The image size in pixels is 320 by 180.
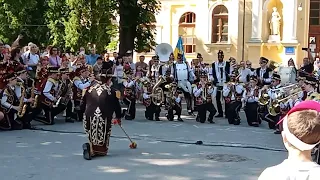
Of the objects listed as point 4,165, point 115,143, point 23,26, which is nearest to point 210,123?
point 115,143

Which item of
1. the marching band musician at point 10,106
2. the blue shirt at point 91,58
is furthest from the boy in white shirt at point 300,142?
the blue shirt at point 91,58

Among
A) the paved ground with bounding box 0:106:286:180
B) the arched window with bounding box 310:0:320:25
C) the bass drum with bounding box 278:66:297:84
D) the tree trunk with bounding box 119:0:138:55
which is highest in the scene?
the arched window with bounding box 310:0:320:25

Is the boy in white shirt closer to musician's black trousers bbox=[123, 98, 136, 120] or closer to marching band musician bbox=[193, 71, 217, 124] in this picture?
marching band musician bbox=[193, 71, 217, 124]

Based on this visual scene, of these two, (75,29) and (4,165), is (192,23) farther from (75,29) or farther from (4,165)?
(4,165)

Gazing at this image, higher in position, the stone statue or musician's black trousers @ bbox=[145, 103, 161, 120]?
the stone statue

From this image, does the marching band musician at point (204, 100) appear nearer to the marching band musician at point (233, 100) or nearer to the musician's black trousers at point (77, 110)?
the marching band musician at point (233, 100)

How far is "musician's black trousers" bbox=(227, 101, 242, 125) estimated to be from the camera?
1445cm

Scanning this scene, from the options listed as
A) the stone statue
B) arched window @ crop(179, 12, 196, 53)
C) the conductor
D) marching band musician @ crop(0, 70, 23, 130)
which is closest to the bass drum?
marching band musician @ crop(0, 70, 23, 130)

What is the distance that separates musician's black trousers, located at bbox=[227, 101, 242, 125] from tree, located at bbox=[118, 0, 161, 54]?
7637 mm

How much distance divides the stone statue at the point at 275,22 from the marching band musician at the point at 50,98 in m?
18.6

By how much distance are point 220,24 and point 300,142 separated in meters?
30.1

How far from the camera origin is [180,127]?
44.7 feet

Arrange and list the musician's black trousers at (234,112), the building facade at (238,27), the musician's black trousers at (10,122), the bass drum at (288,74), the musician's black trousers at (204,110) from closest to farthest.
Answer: the musician's black trousers at (10,122) → the musician's black trousers at (234,112) → the musician's black trousers at (204,110) → the bass drum at (288,74) → the building facade at (238,27)

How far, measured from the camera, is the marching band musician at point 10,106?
12703 mm
